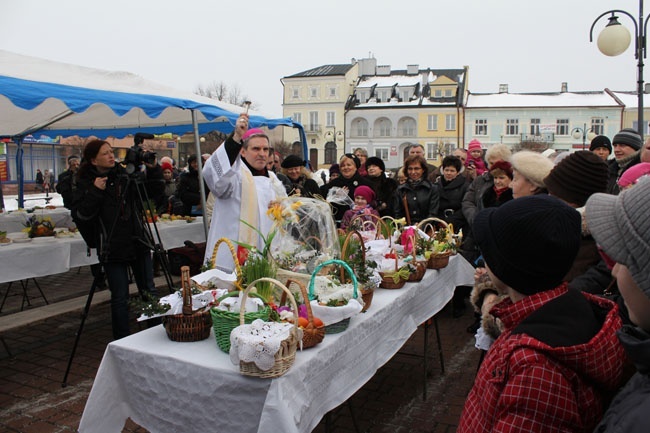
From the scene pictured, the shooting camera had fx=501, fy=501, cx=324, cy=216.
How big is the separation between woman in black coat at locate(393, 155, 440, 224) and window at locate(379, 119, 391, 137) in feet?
148

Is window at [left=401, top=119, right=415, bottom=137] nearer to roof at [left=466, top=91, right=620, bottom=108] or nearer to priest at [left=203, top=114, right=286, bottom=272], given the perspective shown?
roof at [left=466, top=91, right=620, bottom=108]

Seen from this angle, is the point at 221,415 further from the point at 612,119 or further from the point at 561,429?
the point at 612,119

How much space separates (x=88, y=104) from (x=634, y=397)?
542cm

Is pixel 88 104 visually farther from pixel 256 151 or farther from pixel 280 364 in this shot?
pixel 280 364

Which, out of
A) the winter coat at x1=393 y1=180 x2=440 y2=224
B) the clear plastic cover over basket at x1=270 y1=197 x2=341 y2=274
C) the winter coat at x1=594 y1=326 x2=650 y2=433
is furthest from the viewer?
the winter coat at x1=393 y1=180 x2=440 y2=224

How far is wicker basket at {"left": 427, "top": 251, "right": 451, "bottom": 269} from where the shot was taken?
3.88 metres

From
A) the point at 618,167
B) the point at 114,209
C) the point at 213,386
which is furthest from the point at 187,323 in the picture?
the point at 618,167

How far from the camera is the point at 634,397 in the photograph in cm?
100

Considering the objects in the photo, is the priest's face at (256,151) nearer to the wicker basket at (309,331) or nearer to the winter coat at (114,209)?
the winter coat at (114,209)

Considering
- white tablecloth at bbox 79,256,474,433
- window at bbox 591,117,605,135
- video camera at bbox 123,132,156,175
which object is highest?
window at bbox 591,117,605,135

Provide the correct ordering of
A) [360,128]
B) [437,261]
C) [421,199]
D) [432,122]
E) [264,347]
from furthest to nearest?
[360,128] → [432,122] → [421,199] → [437,261] → [264,347]

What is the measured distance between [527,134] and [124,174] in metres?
46.8

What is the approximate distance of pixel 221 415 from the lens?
77.2 inches

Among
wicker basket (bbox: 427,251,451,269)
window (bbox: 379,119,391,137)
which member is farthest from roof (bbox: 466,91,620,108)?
wicker basket (bbox: 427,251,451,269)
